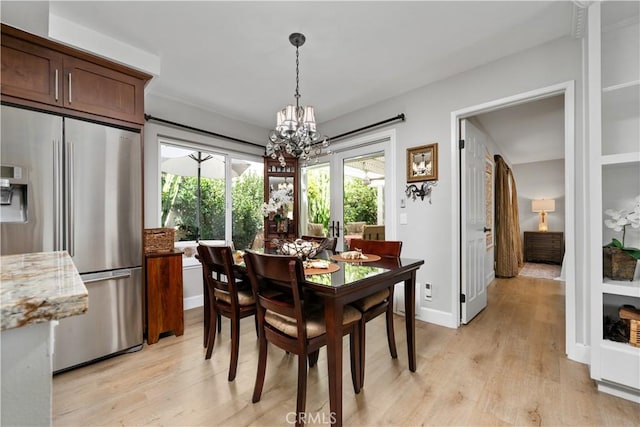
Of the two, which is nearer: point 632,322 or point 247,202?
point 632,322

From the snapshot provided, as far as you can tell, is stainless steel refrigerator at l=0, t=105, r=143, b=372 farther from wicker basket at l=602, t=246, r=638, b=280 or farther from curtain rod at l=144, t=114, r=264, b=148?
wicker basket at l=602, t=246, r=638, b=280

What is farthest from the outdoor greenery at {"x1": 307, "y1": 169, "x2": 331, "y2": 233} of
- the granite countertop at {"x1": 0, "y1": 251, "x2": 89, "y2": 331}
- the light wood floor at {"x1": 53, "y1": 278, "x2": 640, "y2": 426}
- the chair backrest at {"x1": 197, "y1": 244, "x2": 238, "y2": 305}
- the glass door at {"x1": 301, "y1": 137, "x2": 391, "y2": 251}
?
the granite countertop at {"x1": 0, "y1": 251, "x2": 89, "y2": 331}

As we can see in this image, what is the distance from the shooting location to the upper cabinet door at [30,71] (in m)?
1.84

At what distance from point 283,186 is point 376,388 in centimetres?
305

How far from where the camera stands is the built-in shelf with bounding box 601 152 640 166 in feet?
5.53

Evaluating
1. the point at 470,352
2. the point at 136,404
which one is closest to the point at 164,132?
the point at 136,404

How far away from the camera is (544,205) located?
255 inches

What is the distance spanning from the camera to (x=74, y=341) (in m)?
2.06

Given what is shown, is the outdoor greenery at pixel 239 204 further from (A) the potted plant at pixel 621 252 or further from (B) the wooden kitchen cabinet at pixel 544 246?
(B) the wooden kitchen cabinet at pixel 544 246

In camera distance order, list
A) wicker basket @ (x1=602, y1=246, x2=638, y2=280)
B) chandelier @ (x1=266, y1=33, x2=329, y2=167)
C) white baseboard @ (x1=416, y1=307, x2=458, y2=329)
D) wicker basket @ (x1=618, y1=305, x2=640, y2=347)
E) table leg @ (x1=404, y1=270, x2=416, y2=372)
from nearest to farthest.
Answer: wicker basket @ (x1=618, y1=305, x2=640, y2=347) < wicker basket @ (x1=602, y1=246, x2=638, y2=280) < table leg @ (x1=404, y1=270, x2=416, y2=372) < chandelier @ (x1=266, y1=33, x2=329, y2=167) < white baseboard @ (x1=416, y1=307, x2=458, y2=329)

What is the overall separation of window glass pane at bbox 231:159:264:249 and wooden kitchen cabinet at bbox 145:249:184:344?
1.47m

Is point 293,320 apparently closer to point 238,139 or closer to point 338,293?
point 338,293

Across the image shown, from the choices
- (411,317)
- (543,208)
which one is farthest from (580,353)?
(543,208)

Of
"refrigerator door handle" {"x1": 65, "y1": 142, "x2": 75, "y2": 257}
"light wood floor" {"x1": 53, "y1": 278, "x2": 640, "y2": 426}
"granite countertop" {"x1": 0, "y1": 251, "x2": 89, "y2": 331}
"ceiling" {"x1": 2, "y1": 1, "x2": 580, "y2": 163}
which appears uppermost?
"ceiling" {"x1": 2, "y1": 1, "x2": 580, "y2": 163}
